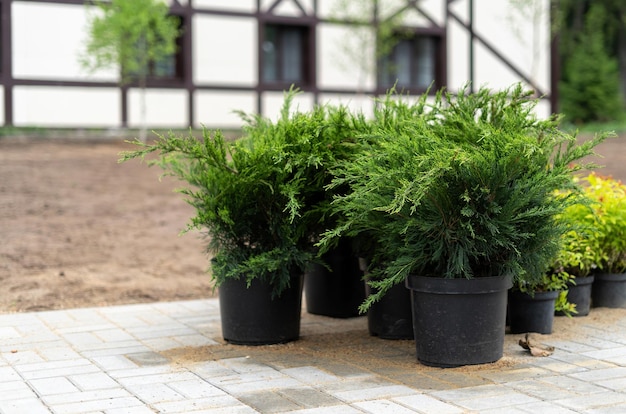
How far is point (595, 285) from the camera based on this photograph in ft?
23.1

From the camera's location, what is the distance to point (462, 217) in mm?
Result: 5086

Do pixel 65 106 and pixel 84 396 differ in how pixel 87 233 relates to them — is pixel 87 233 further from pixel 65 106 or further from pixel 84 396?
pixel 65 106

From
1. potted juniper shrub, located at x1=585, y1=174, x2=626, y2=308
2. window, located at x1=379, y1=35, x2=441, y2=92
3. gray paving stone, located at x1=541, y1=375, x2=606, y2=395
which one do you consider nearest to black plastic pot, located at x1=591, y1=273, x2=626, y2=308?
potted juniper shrub, located at x1=585, y1=174, x2=626, y2=308

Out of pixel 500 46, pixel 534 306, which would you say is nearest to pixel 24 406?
pixel 534 306

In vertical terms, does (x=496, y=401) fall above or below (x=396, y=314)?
below

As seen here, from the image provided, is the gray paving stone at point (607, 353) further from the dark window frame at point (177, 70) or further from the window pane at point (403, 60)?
the window pane at point (403, 60)

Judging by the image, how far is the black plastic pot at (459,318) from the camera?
5137mm

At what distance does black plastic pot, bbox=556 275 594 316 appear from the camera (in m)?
6.62

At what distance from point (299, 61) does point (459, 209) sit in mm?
14368

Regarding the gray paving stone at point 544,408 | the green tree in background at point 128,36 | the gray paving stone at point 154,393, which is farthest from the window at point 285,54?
the gray paving stone at point 544,408

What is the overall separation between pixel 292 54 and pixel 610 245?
12.9 metres

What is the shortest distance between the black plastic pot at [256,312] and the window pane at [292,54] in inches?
524

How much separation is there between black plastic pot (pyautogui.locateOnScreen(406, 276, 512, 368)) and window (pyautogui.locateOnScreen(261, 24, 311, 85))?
13669 mm

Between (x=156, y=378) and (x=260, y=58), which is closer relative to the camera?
(x=156, y=378)
